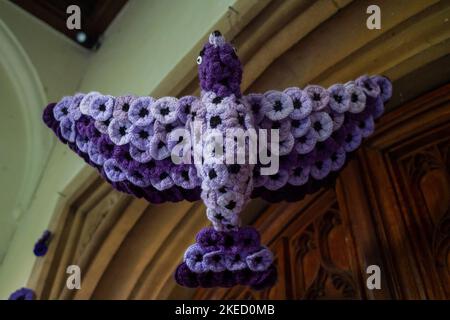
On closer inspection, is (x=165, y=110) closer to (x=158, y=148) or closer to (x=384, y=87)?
(x=158, y=148)

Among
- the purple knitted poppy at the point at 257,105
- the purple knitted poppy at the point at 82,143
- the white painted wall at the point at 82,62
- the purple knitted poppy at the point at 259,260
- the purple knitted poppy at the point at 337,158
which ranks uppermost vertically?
the white painted wall at the point at 82,62

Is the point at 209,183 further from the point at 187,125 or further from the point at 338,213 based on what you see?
the point at 338,213

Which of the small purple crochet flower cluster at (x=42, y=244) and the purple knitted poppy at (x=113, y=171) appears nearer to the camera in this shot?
the purple knitted poppy at (x=113, y=171)

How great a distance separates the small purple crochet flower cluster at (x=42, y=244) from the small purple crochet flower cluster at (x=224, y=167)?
3.06ft

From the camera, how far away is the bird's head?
0.67 meters

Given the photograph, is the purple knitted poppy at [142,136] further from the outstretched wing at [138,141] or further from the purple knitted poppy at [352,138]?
the purple knitted poppy at [352,138]

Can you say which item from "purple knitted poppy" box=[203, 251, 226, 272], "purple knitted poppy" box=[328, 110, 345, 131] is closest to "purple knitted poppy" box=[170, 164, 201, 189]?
"purple knitted poppy" box=[203, 251, 226, 272]

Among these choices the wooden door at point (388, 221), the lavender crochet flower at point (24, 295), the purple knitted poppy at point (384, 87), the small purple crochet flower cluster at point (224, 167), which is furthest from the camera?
the lavender crochet flower at point (24, 295)

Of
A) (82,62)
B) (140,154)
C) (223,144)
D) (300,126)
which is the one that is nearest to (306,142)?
(300,126)

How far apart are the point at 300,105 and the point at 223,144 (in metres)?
0.14

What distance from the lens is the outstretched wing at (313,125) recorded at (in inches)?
26.9

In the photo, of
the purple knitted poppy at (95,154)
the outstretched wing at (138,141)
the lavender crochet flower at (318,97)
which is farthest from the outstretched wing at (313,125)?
the purple knitted poppy at (95,154)

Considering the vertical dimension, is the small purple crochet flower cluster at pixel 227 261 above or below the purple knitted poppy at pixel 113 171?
below
